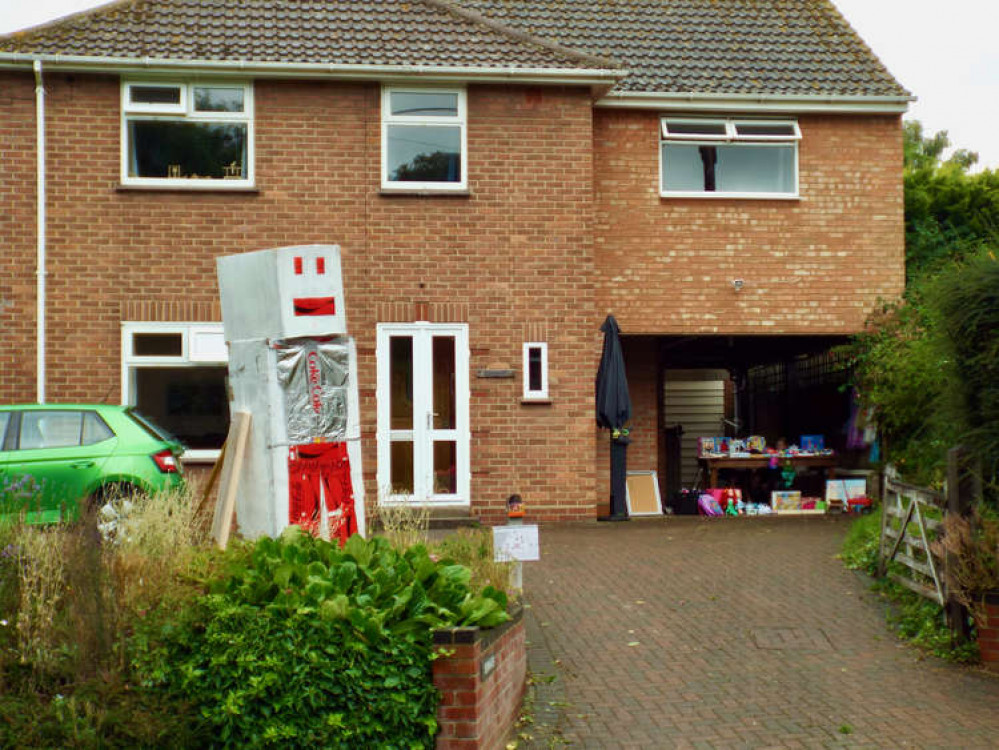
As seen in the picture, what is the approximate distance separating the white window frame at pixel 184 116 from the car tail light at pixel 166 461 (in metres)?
4.06

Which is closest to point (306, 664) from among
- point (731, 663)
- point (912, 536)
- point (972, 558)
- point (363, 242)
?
point (731, 663)

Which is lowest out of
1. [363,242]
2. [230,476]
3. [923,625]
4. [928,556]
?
[923,625]

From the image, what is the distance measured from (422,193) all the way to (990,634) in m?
8.83

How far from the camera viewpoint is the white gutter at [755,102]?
14.8m

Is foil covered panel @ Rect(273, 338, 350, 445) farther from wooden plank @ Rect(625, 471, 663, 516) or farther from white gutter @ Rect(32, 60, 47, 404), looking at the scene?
wooden plank @ Rect(625, 471, 663, 516)

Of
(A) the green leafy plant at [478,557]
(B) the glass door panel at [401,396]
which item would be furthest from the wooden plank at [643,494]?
(A) the green leafy plant at [478,557]

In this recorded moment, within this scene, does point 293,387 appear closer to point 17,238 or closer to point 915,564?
point 915,564

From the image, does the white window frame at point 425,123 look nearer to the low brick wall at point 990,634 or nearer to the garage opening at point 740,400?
the garage opening at point 740,400

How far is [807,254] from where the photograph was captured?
15.1 metres

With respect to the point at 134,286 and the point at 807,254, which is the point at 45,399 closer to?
the point at 134,286

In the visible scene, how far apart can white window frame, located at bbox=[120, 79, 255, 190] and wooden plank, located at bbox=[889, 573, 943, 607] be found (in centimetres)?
899

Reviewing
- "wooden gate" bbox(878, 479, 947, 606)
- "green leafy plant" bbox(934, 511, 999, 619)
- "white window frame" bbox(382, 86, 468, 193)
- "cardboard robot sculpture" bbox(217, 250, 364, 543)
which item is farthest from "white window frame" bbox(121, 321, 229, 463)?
"green leafy plant" bbox(934, 511, 999, 619)

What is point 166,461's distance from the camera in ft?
35.9

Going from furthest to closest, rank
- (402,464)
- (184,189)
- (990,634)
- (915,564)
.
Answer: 1. (402,464)
2. (184,189)
3. (915,564)
4. (990,634)
